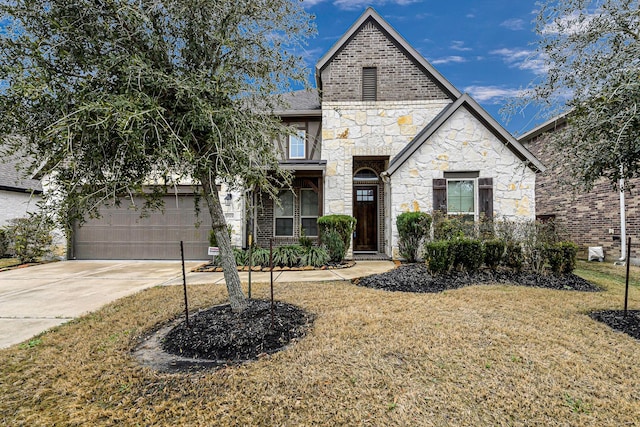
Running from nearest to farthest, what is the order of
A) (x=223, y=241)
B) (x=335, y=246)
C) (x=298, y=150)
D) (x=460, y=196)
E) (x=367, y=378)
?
(x=367, y=378), (x=223, y=241), (x=335, y=246), (x=460, y=196), (x=298, y=150)

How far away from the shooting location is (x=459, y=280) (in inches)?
276

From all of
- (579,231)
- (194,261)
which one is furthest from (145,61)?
(579,231)

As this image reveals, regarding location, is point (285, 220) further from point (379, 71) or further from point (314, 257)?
point (379, 71)

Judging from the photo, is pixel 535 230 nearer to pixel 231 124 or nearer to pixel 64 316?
pixel 231 124

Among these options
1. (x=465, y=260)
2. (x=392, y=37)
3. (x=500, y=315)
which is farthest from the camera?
(x=392, y=37)

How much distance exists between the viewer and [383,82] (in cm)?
1101

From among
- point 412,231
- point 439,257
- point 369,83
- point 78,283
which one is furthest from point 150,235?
point 439,257

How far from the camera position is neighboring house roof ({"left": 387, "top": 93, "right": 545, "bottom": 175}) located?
31.6 ft

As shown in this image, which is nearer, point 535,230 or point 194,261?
point 535,230

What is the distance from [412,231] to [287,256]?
3.72m

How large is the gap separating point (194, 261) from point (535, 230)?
9.96 metres

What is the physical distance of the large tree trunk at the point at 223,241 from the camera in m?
4.05

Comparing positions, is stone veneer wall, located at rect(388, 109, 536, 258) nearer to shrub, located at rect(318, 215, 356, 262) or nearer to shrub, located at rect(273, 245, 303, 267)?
shrub, located at rect(318, 215, 356, 262)

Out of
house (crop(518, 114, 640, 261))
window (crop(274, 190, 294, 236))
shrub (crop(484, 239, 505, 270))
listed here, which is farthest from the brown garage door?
house (crop(518, 114, 640, 261))
